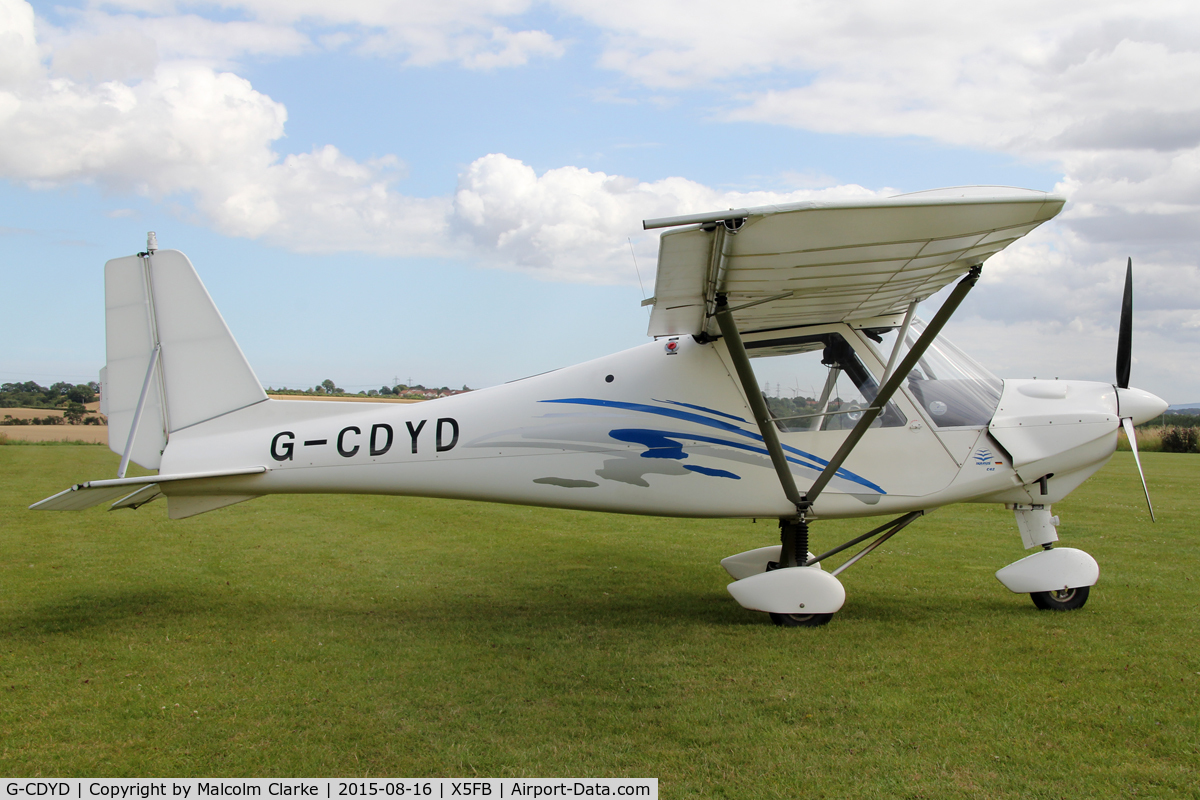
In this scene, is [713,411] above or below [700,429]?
above

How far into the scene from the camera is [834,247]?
14.5 feet

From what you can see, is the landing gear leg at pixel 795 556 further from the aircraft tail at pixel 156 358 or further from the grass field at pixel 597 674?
the aircraft tail at pixel 156 358

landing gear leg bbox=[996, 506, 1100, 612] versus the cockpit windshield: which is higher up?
the cockpit windshield

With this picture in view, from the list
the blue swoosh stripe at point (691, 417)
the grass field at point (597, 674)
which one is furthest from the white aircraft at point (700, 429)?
the grass field at point (597, 674)

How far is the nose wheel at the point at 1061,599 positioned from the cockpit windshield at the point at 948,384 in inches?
60.5

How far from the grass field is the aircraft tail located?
164 centimetres

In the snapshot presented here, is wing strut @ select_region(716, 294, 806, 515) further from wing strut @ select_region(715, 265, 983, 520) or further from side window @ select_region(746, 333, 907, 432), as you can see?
side window @ select_region(746, 333, 907, 432)

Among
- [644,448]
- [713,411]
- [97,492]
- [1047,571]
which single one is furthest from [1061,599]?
[97,492]

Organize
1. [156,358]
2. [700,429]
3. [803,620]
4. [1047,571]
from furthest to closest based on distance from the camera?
[156,358] < [700,429] < [1047,571] < [803,620]

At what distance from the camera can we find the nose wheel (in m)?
6.06

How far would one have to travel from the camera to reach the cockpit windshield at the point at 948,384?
5.94 metres

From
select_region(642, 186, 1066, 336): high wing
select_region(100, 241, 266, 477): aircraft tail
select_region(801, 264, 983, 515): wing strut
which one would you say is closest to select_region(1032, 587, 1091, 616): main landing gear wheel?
select_region(801, 264, 983, 515): wing strut

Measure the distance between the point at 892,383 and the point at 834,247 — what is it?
153cm

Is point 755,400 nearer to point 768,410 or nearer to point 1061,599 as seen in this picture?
point 768,410
